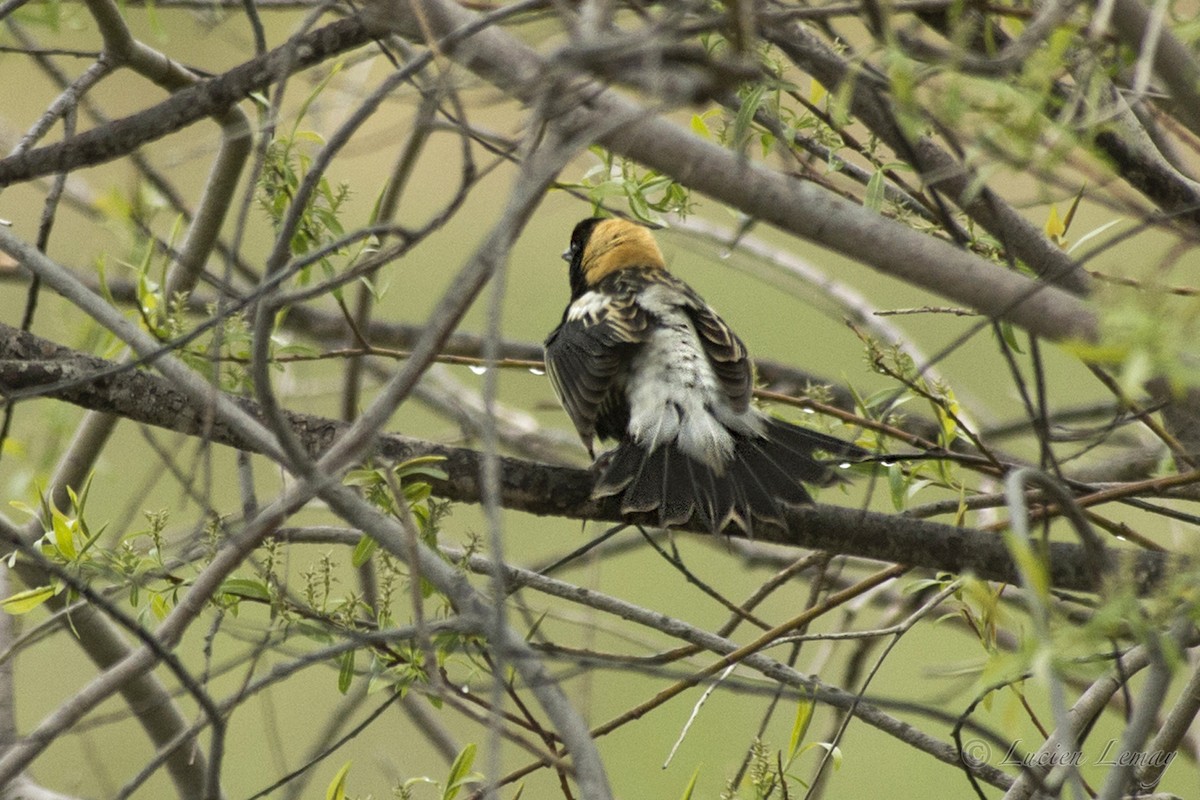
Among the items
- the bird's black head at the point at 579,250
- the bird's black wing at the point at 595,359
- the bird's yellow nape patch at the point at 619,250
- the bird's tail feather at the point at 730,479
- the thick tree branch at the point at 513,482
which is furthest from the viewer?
the bird's black head at the point at 579,250

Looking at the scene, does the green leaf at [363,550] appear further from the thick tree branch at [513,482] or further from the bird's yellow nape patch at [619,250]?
the bird's yellow nape patch at [619,250]

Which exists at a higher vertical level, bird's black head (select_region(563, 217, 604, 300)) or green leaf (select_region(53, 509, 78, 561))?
bird's black head (select_region(563, 217, 604, 300))

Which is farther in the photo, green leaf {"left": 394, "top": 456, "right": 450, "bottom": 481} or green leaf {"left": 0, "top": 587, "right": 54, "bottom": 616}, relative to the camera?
green leaf {"left": 0, "top": 587, "right": 54, "bottom": 616}

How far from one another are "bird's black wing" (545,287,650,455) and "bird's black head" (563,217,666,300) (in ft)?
1.98

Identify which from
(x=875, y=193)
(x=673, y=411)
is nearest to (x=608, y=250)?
(x=673, y=411)

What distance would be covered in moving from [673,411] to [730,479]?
47cm

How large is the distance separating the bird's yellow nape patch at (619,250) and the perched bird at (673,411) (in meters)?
Answer: 0.10

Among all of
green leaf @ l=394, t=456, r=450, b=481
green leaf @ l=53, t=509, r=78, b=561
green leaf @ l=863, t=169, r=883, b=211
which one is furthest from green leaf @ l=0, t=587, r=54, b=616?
green leaf @ l=863, t=169, r=883, b=211

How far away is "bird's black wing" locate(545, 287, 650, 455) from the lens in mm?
3002

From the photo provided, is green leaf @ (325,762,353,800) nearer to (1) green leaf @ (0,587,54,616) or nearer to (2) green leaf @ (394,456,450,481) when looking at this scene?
(2) green leaf @ (394,456,450,481)

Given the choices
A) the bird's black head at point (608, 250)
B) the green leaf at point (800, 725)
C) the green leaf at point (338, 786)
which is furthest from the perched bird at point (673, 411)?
the green leaf at point (338, 786)

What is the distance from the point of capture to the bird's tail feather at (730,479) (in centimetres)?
235

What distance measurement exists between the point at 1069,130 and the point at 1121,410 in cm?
76

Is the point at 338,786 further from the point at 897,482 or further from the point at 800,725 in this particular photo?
the point at 897,482
